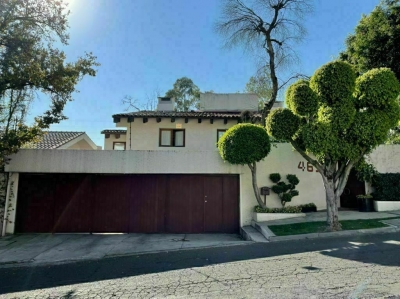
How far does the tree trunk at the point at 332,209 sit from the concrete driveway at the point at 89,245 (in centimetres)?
272

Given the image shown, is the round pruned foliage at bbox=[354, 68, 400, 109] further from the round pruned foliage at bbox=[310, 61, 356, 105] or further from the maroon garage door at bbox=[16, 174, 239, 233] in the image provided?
the maroon garage door at bbox=[16, 174, 239, 233]

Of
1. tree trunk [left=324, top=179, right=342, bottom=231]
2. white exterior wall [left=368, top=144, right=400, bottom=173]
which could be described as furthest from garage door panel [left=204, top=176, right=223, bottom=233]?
→ white exterior wall [left=368, top=144, right=400, bottom=173]

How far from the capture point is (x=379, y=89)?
7.94 metres

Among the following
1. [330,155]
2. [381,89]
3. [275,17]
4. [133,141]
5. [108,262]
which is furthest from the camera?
[133,141]

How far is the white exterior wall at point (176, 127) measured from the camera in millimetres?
16375

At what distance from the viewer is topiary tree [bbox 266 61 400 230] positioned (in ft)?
26.6

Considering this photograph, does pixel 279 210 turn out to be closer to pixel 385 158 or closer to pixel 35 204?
pixel 385 158

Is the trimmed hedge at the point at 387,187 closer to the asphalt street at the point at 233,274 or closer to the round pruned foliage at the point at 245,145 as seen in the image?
the asphalt street at the point at 233,274

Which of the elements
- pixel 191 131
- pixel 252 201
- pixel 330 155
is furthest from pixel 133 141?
pixel 330 155

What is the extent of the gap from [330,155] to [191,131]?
30.1ft

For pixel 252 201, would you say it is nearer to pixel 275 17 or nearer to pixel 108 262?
pixel 108 262

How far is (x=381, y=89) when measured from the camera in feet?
26.0

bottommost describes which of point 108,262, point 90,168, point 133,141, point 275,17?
point 108,262

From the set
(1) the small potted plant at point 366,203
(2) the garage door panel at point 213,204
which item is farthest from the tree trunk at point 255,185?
(1) the small potted plant at point 366,203
